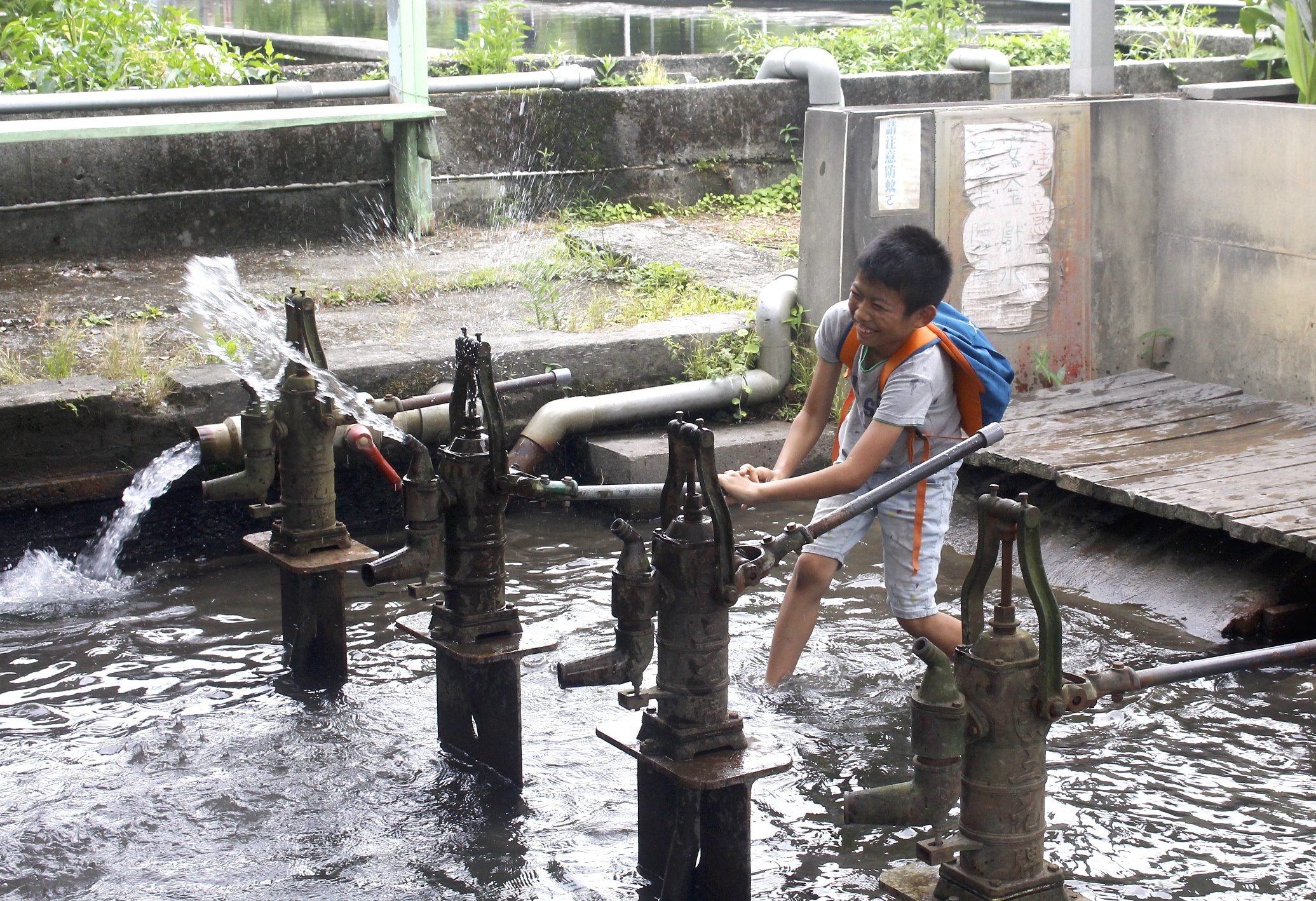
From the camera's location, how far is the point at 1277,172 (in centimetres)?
608

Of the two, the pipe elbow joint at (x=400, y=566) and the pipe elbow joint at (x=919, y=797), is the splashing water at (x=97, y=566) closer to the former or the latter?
the pipe elbow joint at (x=400, y=566)

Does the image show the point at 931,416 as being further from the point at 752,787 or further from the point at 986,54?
the point at 986,54

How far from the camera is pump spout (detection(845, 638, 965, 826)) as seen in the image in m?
2.46

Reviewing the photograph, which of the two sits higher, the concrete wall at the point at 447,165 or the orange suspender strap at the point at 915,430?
the concrete wall at the point at 447,165

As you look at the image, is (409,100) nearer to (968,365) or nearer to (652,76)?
(652,76)

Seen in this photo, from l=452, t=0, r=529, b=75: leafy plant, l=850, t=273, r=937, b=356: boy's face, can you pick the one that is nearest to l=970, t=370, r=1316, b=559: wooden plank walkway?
l=850, t=273, r=937, b=356: boy's face

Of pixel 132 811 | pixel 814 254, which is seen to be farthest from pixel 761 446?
pixel 132 811

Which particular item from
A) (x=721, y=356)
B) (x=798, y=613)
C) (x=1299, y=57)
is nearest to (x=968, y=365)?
(x=798, y=613)

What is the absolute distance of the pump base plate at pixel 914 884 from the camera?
235 centimetres

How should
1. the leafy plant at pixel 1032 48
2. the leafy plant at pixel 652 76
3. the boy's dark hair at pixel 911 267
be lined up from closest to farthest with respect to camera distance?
the boy's dark hair at pixel 911 267 < the leafy plant at pixel 652 76 < the leafy plant at pixel 1032 48

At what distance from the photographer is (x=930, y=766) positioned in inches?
98.3

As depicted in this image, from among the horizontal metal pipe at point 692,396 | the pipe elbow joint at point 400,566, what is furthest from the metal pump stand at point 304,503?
the horizontal metal pipe at point 692,396

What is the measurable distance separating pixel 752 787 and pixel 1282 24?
21.6 ft

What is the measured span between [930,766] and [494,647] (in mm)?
1401
